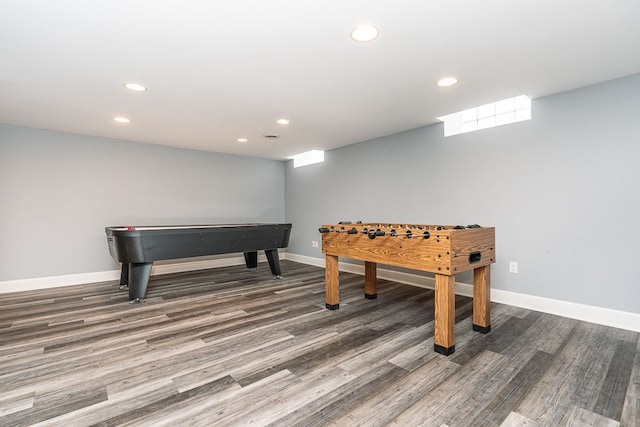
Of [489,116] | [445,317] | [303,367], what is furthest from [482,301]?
[489,116]

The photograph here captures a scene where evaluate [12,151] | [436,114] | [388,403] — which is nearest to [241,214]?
[12,151]

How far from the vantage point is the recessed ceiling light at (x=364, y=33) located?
1.82 meters

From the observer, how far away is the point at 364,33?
188cm

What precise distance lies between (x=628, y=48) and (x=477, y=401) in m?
2.53

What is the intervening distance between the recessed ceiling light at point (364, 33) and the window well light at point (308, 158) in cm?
354

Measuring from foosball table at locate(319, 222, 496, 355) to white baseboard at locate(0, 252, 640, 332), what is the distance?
942 millimetres

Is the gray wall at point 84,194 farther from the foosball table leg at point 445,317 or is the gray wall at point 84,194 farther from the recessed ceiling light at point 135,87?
the foosball table leg at point 445,317

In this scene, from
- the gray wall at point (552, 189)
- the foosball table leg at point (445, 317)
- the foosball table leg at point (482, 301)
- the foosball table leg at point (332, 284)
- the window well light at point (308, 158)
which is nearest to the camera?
the foosball table leg at point (445, 317)

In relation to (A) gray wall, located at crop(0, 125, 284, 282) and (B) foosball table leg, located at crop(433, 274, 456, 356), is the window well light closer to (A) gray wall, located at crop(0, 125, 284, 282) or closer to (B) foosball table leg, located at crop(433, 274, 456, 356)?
(A) gray wall, located at crop(0, 125, 284, 282)

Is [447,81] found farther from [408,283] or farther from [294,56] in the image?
[408,283]

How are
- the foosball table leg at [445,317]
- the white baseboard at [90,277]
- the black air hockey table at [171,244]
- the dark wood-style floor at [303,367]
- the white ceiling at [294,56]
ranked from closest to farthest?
the dark wood-style floor at [303,367] → the white ceiling at [294,56] → the foosball table leg at [445,317] → the black air hockey table at [171,244] → the white baseboard at [90,277]

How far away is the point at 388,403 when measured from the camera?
155cm

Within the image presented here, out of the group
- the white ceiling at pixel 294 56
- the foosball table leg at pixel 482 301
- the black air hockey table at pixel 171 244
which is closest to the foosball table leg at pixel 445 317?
the foosball table leg at pixel 482 301

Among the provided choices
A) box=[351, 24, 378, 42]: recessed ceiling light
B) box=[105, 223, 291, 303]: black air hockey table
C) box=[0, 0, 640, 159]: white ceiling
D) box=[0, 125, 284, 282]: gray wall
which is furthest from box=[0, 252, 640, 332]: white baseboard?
box=[351, 24, 378, 42]: recessed ceiling light
